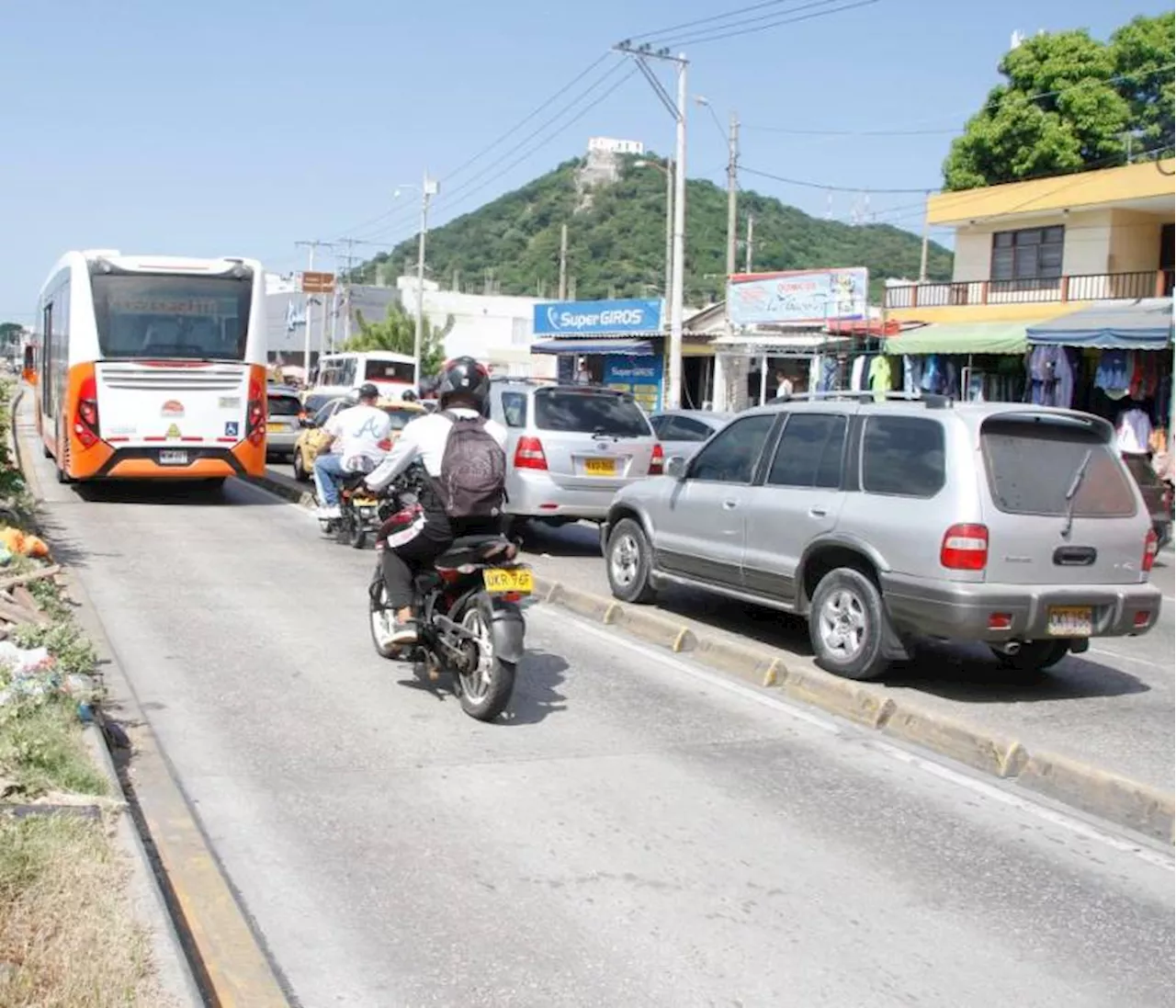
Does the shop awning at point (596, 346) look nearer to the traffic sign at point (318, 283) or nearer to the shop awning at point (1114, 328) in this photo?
the shop awning at point (1114, 328)

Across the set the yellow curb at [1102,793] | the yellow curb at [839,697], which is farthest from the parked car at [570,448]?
the yellow curb at [1102,793]

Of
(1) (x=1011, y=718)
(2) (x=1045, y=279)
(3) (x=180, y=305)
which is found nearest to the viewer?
(1) (x=1011, y=718)

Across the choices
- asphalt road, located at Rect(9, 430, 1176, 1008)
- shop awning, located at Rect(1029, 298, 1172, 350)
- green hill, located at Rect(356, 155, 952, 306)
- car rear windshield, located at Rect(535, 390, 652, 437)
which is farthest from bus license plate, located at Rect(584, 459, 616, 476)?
green hill, located at Rect(356, 155, 952, 306)

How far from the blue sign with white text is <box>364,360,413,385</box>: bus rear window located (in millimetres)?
6493

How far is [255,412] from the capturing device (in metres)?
18.4

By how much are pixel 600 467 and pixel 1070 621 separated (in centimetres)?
699

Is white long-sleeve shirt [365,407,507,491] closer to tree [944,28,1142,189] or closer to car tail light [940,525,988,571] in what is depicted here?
car tail light [940,525,988,571]

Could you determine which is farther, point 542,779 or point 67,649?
point 67,649

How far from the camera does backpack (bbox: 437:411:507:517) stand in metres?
7.58

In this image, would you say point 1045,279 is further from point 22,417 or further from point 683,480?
point 22,417

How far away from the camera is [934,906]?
512cm

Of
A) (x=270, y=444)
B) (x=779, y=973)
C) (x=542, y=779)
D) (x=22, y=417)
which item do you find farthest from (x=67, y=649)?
(x=22, y=417)

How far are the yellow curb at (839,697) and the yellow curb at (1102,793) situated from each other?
111 centimetres

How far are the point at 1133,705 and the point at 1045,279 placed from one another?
80.1 ft
